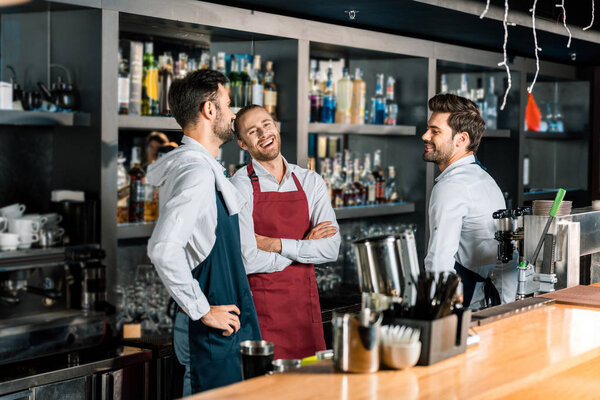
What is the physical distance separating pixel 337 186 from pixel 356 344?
281 centimetres

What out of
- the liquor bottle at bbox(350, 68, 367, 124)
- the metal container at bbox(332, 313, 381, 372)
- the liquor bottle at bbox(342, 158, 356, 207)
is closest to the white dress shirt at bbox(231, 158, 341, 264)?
the liquor bottle at bbox(342, 158, 356, 207)

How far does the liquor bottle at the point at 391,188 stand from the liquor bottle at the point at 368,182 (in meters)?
0.16

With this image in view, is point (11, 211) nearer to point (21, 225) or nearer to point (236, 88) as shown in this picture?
point (21, 225)

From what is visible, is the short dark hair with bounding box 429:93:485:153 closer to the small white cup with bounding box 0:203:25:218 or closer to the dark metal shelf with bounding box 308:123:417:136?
the dark metal shelf with bounding box 308:123:417:136

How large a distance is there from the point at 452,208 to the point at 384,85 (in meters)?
2.12

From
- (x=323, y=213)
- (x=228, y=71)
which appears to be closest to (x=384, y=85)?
(x=228, y=71)

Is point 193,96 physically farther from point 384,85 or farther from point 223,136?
point 384,85

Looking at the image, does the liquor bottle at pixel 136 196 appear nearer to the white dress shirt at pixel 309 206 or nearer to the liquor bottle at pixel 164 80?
the liquor bottle at pixel 164 80

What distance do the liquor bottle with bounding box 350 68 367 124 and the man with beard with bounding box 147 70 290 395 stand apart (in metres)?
1.86

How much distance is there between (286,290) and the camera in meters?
3.20

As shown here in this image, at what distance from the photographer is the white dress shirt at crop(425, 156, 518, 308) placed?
2963 mm

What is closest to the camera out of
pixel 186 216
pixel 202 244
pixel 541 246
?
pixel 186 216

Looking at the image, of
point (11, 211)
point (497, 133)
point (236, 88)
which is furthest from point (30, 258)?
point (497, 133)

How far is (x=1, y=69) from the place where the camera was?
332 cm
